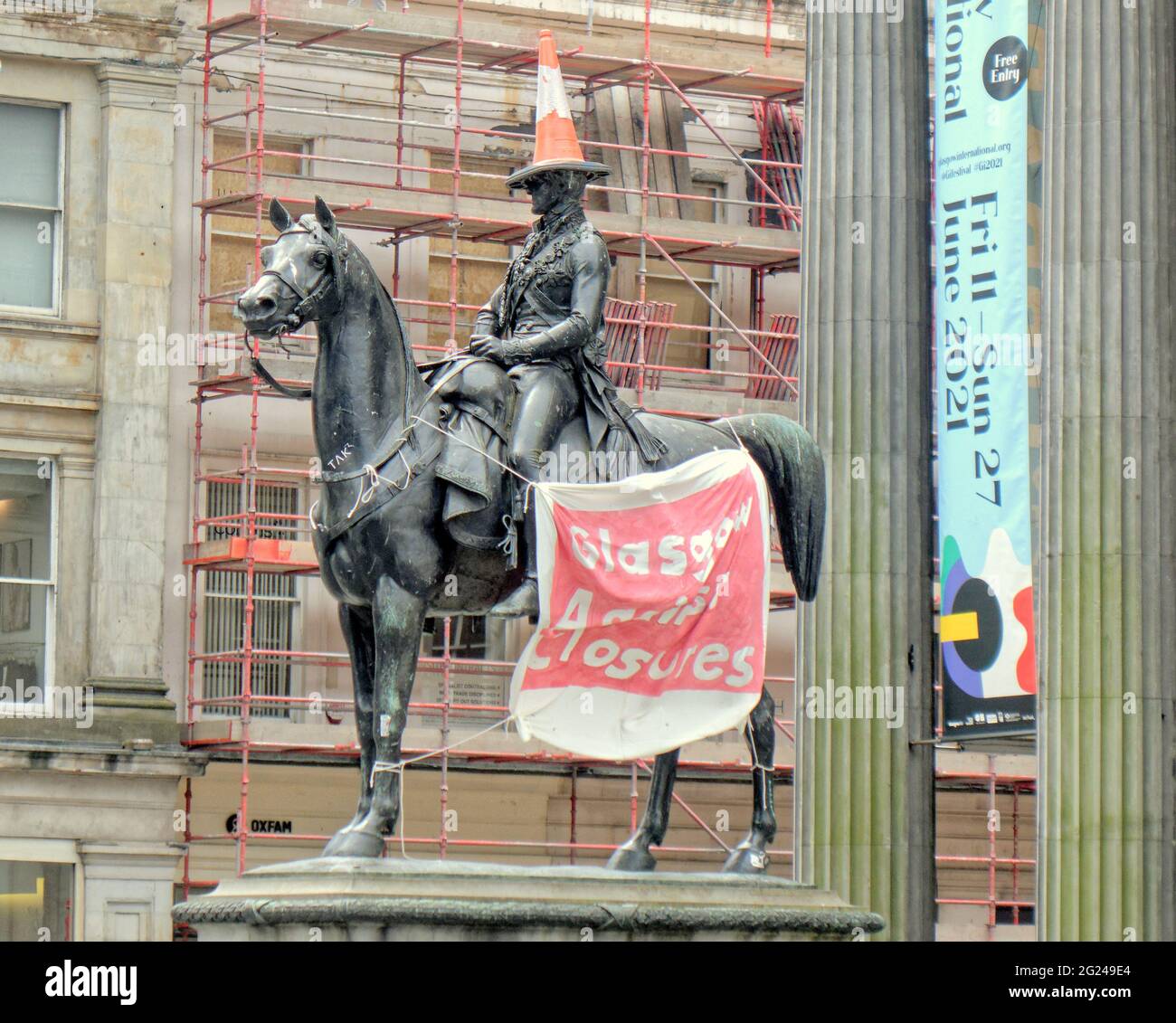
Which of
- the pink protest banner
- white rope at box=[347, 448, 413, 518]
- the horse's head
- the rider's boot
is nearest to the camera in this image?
the horse's head

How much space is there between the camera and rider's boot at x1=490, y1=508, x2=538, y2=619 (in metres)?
15.5

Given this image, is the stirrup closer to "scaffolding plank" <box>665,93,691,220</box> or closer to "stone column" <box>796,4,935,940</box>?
"stone column" <box>796,4,935,940</box>

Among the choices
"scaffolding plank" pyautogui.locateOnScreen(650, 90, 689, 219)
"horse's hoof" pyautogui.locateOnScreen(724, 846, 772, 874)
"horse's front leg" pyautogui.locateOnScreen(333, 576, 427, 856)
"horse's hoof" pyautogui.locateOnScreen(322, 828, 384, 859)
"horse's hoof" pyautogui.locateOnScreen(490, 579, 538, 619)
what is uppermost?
"scaffolding plank" pyautogui.locateOnScreen(650, 90, 689, 219)

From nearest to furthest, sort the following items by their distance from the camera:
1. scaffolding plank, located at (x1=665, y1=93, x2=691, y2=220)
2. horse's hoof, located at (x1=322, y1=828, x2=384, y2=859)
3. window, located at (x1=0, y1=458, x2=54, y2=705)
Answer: horse's hoof, located at (x1=322, y1=828, x2=384, y2=859) < window, located at (x1=0, y1=458, x2=54, y2=705) < scaffolding plank, located at (x1=665, y1=93, x2=691, y2=220)

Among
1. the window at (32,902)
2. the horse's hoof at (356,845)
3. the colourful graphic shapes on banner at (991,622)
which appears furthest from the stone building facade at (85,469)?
the horse's hoof at (356,845)

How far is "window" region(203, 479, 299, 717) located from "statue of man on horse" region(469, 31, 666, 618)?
1802 cm

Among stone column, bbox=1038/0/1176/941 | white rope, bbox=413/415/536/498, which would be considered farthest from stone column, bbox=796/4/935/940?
white rope, bbox=413/415/536/498

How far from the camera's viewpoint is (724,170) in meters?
37.7

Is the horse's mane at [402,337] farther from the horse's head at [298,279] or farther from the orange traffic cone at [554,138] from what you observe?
the orange traffic cone at [554,138]

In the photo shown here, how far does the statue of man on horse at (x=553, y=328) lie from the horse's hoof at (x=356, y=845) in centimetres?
148

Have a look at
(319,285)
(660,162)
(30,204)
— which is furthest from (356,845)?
(660,162)

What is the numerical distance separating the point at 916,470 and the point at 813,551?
822cm

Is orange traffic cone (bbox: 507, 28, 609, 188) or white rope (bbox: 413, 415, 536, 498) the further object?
orange traffic cone (bbox: 507, 28, 609, 188)

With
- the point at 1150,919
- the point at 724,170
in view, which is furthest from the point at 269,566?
the point at 1150,919
